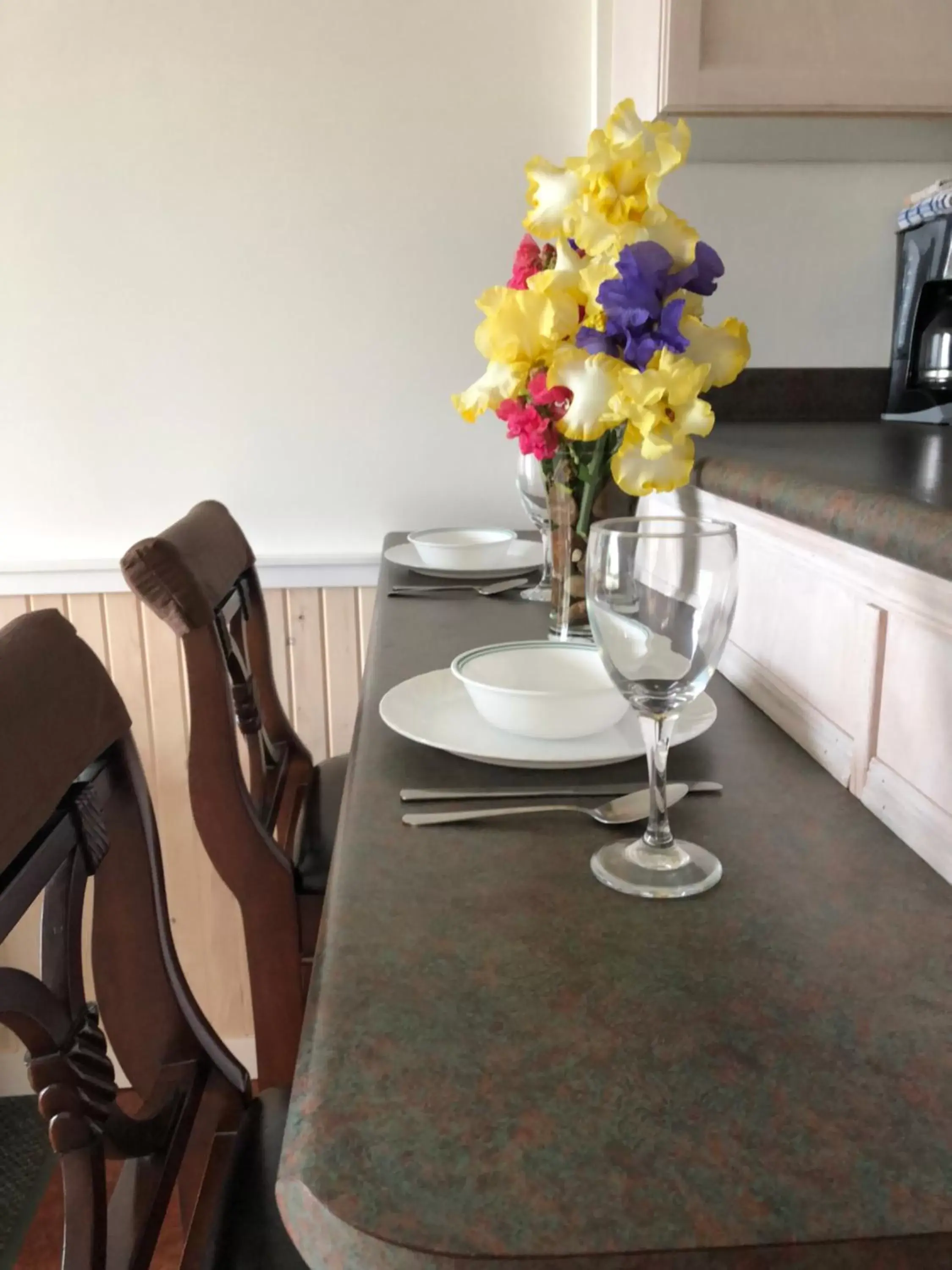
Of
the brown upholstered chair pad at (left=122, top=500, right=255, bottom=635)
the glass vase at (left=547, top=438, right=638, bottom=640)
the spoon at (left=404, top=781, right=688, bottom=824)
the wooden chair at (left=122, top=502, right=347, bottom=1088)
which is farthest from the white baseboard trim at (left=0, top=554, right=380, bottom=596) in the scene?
the spoon at (left=404, top=781, right=688, bottom=824)

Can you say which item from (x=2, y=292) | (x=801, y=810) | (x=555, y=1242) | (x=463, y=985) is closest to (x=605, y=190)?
(x=801, y=810)

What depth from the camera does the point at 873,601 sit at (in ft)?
2.24

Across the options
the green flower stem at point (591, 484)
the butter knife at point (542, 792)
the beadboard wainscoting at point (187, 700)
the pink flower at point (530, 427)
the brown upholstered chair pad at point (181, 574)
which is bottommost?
the beadboard wainscoting at point (187, 700)

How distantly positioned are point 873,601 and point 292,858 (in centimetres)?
83

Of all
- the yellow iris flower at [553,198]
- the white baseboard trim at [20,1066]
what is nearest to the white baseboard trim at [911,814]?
the yellow iris flower at [553,198]

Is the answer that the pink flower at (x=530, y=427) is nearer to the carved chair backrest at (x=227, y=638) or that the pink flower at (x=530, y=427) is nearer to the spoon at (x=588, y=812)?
the carved chair backrest at (x=227, y=638)

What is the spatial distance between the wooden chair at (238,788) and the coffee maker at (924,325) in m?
1.07

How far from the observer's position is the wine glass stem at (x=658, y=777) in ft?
1.86

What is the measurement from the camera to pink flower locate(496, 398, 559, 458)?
3.32 feet

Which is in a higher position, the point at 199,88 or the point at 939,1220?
the point at 199,88

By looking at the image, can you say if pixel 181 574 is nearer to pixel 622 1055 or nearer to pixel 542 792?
pixel 542 792

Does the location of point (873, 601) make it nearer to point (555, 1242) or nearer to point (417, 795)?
point (417, 795)

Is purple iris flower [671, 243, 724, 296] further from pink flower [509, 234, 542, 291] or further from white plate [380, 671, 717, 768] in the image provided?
white plate [380, 671, 717, 768]

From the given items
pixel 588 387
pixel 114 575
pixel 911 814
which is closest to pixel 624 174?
pixel 588 387
